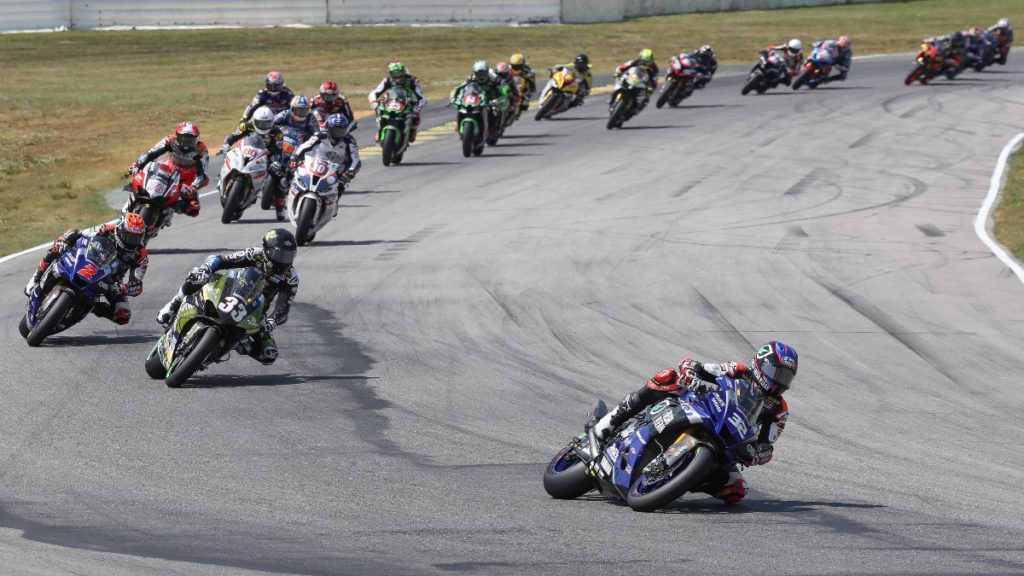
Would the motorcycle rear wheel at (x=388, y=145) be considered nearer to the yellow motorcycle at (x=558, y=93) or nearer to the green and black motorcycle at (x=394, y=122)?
the green and black motorcycle at (x=394, y=122)

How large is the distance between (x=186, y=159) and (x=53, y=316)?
557cm

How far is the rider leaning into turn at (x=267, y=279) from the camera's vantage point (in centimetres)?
1303

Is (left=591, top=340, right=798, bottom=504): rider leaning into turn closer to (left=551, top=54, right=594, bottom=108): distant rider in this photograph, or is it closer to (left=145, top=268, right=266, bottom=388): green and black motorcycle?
(left=145, top=268, right=266, bottom=388): green and black motorcycle

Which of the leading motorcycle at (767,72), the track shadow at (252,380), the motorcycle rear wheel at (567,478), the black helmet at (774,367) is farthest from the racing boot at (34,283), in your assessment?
the leading motorcycle at (767,72)

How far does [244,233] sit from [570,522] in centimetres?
1381

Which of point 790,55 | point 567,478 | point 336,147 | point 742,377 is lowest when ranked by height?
point 790,55

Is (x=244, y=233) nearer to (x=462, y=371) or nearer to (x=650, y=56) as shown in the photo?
(x=462, y=371)

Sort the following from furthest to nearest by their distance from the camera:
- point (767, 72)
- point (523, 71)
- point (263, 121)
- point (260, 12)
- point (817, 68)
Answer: point (260, 12) < point (817, 68) < point (767, 72) < point (523, 71) < point (263, 121)

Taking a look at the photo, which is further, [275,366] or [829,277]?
[829,277]

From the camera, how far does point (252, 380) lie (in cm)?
1338

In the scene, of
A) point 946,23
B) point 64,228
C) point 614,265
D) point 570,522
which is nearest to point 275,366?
point 570,522

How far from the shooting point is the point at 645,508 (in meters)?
9.13

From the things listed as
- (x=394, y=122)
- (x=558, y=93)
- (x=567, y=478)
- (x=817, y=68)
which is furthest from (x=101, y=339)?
(x=817, y=68)

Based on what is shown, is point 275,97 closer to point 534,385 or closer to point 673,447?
point 534,385
